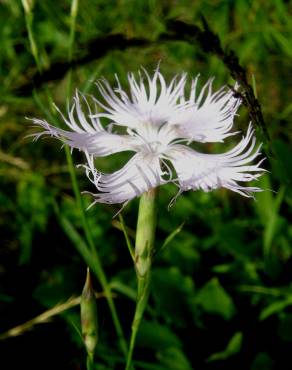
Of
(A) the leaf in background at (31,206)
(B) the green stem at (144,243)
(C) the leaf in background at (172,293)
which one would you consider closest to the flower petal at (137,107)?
(B) the green stem at (144,243)

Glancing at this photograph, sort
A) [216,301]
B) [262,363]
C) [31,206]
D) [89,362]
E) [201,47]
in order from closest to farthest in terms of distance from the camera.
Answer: [89,362] < [201,47] < [262,363] < [216,301] < [31,206]

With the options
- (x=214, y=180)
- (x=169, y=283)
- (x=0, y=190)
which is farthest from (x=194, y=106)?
(x=0, y=190)

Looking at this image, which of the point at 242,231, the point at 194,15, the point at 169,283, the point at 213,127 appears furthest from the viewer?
the point at 194,15

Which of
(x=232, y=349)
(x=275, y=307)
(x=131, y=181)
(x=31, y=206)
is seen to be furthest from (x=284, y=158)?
(x=31, y=206)

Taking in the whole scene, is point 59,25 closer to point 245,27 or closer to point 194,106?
point 245,27

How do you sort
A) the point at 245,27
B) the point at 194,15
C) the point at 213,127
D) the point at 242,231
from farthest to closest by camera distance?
the point at 194,15
the point at 245,27
the point at 242,231
the point at 213,127

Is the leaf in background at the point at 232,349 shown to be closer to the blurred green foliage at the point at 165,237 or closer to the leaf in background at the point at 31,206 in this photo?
the blurred green foliage at the point at 165,237

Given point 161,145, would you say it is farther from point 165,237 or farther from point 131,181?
point 165,237
